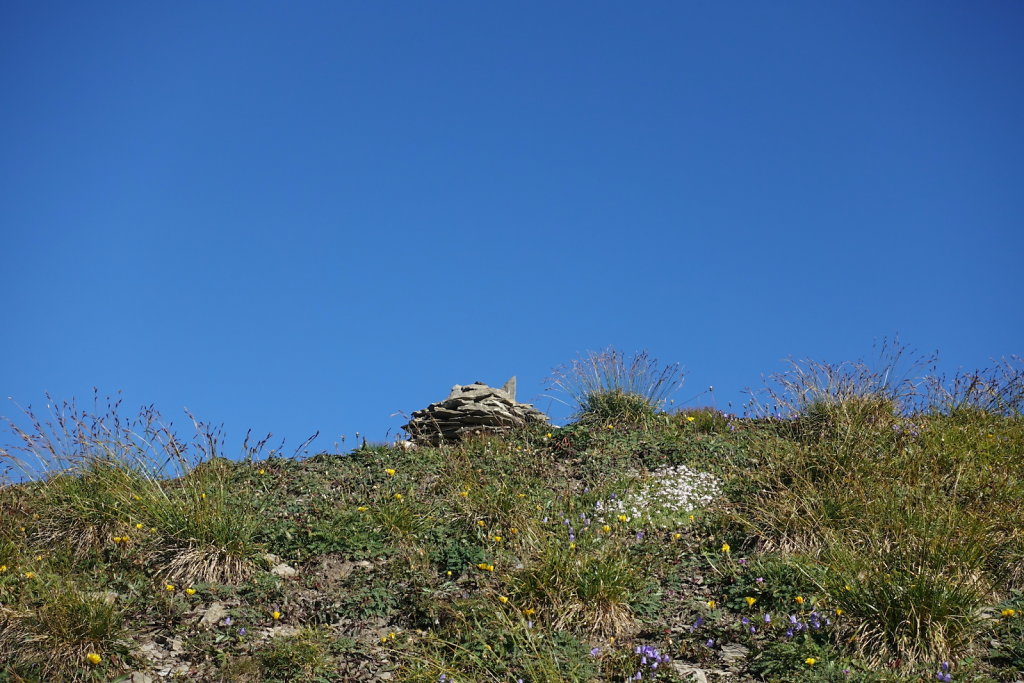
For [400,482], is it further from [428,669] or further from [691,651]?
[691,651]

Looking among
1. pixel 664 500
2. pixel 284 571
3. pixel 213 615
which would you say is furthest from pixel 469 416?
pixel 213 615

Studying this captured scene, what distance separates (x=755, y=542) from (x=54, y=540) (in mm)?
6524

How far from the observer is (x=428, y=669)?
6449 millimetres

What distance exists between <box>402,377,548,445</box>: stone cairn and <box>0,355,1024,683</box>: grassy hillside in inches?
53.0

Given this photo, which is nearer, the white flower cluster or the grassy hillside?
the grassy hillside

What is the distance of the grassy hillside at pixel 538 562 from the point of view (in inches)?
255

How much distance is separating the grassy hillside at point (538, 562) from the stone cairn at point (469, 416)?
4.42 ft

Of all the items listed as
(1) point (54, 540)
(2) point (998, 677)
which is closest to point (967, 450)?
(2) point (998, 677)

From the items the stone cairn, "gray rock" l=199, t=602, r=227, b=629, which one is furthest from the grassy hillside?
the stone cairn

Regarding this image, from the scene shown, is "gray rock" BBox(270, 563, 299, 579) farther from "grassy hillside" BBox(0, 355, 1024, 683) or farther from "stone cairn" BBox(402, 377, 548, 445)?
"stone cairn" BBox(402, 377, 548, 445)

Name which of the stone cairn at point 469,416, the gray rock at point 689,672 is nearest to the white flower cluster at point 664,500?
the gray rock at point 689,672

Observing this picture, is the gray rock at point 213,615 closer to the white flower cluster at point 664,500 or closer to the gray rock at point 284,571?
the gray rock at point 284,571

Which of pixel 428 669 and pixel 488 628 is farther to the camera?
pixel 488 628

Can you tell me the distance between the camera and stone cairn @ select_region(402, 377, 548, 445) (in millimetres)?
12031
